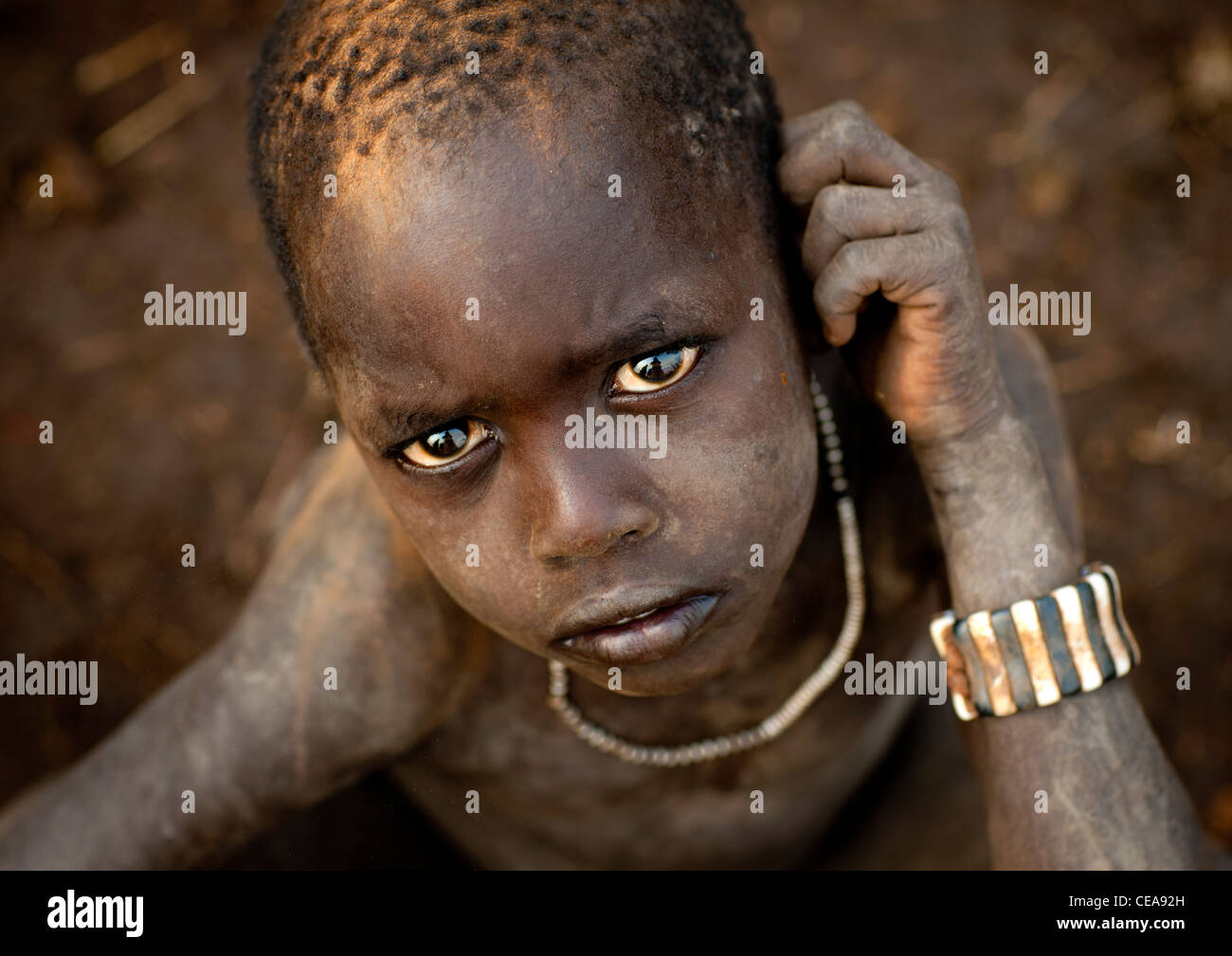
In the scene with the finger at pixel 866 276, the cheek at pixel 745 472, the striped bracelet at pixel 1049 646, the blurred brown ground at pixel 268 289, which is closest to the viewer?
the cheek at pixel 745 472

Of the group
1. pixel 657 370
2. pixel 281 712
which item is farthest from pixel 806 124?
pixel 281 712

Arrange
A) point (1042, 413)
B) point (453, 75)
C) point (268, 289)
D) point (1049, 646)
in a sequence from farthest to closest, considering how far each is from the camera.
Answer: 1. point (268, 289)
2. point (1042, 413)
3. point (1049, 646)
4. point (453, 75)

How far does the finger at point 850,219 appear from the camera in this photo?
5.00 ft

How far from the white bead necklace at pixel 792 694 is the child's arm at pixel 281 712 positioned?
21 centimetres

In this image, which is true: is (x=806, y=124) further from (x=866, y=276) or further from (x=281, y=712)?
(x=281, y=712)

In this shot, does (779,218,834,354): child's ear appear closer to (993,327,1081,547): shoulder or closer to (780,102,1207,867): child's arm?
(780,102,1207,867): child's arm

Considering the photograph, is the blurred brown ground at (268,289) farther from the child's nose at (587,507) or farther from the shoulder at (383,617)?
the child's nose at (587,507)

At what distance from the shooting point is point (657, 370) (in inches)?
53.7

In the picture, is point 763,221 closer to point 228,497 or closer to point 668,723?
point 668,723

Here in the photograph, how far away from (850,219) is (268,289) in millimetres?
2574

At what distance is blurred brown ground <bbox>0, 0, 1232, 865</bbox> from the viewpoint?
127 inches

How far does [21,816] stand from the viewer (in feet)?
6.17

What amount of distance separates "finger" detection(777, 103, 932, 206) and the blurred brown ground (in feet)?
6.80

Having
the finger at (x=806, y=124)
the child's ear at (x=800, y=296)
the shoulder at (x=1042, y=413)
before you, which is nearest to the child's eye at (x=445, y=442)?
the child's ear at (x=800, y=296)
